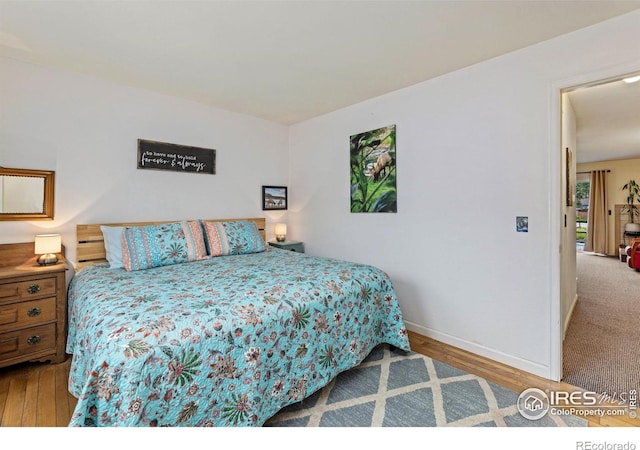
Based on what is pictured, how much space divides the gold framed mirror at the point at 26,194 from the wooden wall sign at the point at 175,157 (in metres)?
0.74

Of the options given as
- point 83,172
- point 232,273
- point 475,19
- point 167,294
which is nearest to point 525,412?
point 232,273

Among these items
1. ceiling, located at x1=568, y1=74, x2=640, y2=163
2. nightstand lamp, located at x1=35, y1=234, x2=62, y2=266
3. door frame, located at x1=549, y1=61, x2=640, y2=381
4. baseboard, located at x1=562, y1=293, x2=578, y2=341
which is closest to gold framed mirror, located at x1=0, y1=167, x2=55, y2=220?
nightstand lamp, located at x1=35, y1=234, x2=62, y2=266

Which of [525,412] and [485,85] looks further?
[485,85]

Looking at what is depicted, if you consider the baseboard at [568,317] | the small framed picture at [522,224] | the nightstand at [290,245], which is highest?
the small framed picture at [522,224]

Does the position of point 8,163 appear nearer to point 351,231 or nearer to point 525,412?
point 351,231

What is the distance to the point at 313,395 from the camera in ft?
6.38

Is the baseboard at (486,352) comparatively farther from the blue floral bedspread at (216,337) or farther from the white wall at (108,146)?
the white wall at (108,146)

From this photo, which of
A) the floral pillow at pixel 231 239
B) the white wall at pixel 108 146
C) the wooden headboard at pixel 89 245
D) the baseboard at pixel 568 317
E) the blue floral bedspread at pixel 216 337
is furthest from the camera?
the floral pillow at pixel 231 239

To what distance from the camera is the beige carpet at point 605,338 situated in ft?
6.93

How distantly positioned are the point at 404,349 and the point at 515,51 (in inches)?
94.0

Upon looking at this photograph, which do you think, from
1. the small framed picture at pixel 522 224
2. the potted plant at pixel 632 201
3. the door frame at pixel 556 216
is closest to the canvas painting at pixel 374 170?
the small framed picture at pixel 522 224

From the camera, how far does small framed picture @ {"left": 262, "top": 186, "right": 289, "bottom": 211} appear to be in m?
3.99

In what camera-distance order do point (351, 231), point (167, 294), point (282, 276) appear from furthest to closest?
point (351, 231) < point (282, 276) < point (167, 294)

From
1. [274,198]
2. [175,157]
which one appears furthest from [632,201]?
[175,157]
